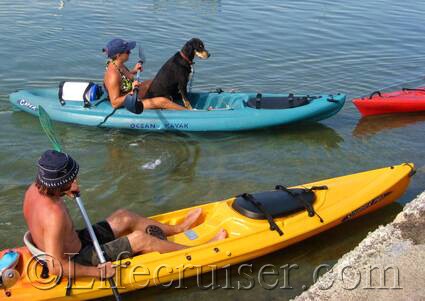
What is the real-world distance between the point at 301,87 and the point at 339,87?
32.4 inches

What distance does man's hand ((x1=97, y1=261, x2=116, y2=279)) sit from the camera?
13.2ft

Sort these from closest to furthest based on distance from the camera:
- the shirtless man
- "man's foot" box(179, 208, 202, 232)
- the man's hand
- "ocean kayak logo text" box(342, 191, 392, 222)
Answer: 1. the shirtless man
2. the man's hand
3. "man's foot" box(179, 208, 202, 232)
4. "ocean kayak logo text" box(342, 191, 392, 222)

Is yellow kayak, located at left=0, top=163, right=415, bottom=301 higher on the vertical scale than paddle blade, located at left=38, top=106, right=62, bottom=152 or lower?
lower

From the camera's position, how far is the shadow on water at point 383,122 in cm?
831

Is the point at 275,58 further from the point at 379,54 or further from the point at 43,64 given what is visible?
the point at 43,64

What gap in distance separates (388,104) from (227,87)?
3.13 metres

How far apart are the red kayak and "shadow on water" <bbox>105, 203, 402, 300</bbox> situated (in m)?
3.62

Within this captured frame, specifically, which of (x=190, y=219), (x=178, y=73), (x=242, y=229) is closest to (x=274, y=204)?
(x=242, y=229)

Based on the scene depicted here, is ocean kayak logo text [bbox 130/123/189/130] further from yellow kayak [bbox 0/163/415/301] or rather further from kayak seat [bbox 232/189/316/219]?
kayak seat [bbox 232/189/316/219]

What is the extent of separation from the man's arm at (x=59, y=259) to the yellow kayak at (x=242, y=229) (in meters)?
0.12

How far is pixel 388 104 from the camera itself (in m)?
8.66

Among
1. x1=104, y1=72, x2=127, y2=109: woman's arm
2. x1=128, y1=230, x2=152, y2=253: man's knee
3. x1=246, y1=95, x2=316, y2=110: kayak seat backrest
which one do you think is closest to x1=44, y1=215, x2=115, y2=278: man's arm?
x1=128, y1=230, x2=152, y2=253: man's knee

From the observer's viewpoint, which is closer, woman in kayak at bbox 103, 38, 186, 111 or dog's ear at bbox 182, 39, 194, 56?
woman in kayak at bbox 103, 38, 186, 111

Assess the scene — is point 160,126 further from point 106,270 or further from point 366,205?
point 106,270
